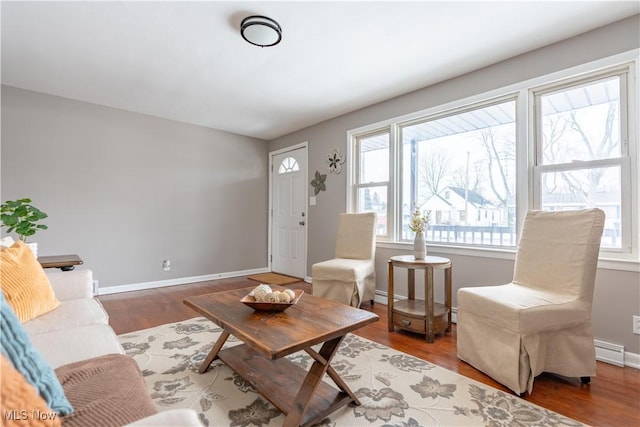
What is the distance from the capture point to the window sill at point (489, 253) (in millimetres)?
2018

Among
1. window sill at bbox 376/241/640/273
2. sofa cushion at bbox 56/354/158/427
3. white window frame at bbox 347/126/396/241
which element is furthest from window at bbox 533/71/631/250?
sofa cushion at bbox 56/354/158/427

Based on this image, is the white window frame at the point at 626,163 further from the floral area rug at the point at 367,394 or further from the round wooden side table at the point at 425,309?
the floral area rug at the point at 367,394

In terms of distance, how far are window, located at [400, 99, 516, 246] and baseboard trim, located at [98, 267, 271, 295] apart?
2793 millimetres

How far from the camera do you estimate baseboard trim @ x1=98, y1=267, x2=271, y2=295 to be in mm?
3817

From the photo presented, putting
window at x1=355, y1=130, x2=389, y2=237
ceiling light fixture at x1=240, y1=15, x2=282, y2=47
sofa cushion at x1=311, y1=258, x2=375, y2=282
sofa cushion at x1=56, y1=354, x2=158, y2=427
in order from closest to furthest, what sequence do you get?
sofa cushion at x1=56, y1=354, x2=158, y2=427 → ceiling light fixture at x1=240, y1=15, x2=282, y2=47 → sofa cushion at x1=311, y1=258, x2=375, y2=282 → window at x1=355, y1=130, x2=389, y2=237

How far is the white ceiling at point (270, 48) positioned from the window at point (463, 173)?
46cm

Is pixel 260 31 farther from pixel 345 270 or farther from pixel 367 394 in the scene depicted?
pixel 367 394

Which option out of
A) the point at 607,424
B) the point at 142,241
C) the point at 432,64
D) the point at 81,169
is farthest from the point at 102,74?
the point at 607,424

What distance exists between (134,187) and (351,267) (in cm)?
300

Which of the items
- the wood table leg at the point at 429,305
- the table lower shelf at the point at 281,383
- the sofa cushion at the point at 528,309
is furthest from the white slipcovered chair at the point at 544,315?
the table lower shelf at the point at 281,383

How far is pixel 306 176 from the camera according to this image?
4.62 m

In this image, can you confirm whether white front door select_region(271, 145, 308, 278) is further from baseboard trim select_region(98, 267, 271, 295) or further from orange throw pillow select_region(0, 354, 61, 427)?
orange throw pillow select_region(0, 354, 61, 427)
